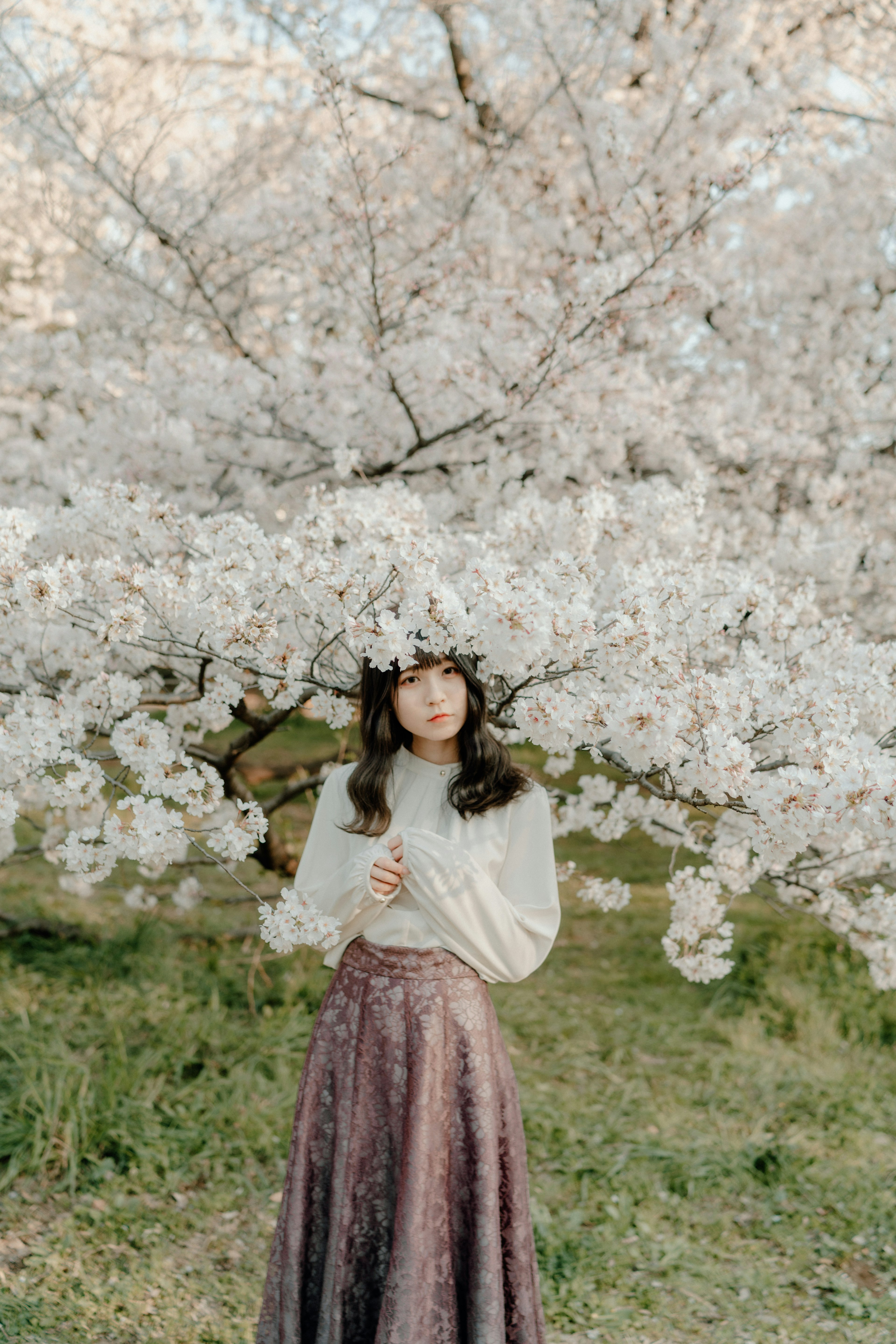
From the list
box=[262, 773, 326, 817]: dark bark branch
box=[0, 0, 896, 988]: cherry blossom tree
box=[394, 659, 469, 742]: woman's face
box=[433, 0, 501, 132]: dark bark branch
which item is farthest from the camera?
box=[433, 0, 501, 132]: dark bark branch

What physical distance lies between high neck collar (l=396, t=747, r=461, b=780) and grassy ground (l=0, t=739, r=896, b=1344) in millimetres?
1841

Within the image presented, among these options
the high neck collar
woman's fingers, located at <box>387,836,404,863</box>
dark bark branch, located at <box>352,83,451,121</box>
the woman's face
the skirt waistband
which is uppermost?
dark bark branch, located at <box>352,83,451,121</box>

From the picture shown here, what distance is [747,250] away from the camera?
20.2 ft

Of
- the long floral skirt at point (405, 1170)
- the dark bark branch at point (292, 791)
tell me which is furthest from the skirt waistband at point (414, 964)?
the dark bark branch at point (292, 791)

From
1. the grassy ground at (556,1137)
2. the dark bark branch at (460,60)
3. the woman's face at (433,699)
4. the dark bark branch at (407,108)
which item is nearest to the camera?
the woman's face at (433,699)

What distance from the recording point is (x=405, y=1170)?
1934mm

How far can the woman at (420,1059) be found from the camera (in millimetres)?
1947

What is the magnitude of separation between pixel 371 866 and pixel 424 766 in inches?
12.4

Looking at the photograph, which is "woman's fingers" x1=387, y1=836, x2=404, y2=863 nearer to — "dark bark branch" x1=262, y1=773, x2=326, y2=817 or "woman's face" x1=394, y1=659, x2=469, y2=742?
"woman's face" x1=394, y1=659, x2=469, y2=742

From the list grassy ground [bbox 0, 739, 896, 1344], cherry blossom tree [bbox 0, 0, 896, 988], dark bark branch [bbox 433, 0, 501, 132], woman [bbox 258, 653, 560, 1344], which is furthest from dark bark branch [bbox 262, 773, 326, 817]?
dark bark branch [bbox 433, 0, 501, 132]

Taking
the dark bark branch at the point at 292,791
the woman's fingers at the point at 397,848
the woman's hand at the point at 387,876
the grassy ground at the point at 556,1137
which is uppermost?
the dark bark branch at the point at 292,791

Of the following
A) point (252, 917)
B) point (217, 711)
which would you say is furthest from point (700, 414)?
point (252, 917)

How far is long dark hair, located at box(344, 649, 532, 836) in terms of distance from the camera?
208cm

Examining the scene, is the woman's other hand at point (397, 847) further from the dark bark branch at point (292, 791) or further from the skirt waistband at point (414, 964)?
the dark bark branch at point (292, 791)
